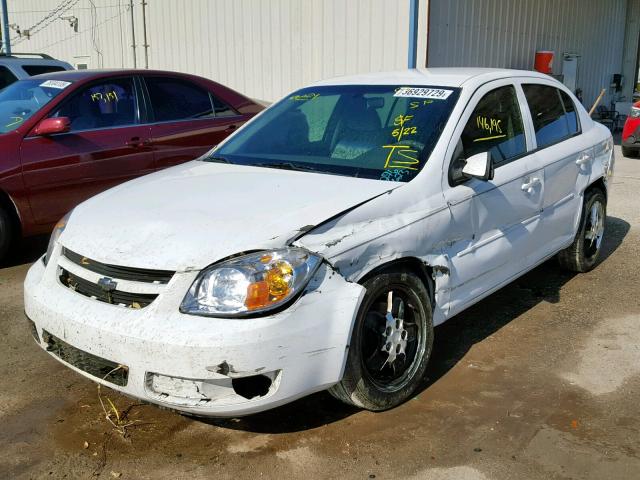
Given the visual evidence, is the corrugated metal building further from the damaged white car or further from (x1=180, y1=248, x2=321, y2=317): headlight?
(x1=180, y1=248, x2=321, y2=317): headlight

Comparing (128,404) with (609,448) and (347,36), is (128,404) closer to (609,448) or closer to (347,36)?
(609,448)

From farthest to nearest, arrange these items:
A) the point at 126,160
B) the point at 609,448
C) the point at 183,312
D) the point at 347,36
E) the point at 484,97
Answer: the point at 347,36 → the point at 126,160 → the point at 484,97 → the point at 609,448 → the point at 183,312

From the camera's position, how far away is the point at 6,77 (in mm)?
9906

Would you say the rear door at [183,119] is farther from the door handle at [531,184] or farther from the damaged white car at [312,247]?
the door handle at [531,184]

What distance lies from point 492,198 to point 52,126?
3.69 meters

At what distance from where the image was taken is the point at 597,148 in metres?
5.38

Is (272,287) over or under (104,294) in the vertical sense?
over

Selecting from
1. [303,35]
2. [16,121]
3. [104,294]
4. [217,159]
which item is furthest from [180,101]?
[303,35]

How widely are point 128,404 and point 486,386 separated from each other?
1869 mm

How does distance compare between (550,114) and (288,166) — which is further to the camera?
(550,114)

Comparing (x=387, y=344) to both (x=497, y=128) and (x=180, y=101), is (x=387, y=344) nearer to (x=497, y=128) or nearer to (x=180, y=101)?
(x=497, y=128)

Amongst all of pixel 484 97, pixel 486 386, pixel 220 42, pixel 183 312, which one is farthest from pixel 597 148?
pixel 220 42

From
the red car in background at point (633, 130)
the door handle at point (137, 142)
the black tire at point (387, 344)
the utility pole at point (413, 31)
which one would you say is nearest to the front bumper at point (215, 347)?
the black tire at point (387, 344)

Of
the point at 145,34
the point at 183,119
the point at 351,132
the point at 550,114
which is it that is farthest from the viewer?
the point at 145,34
